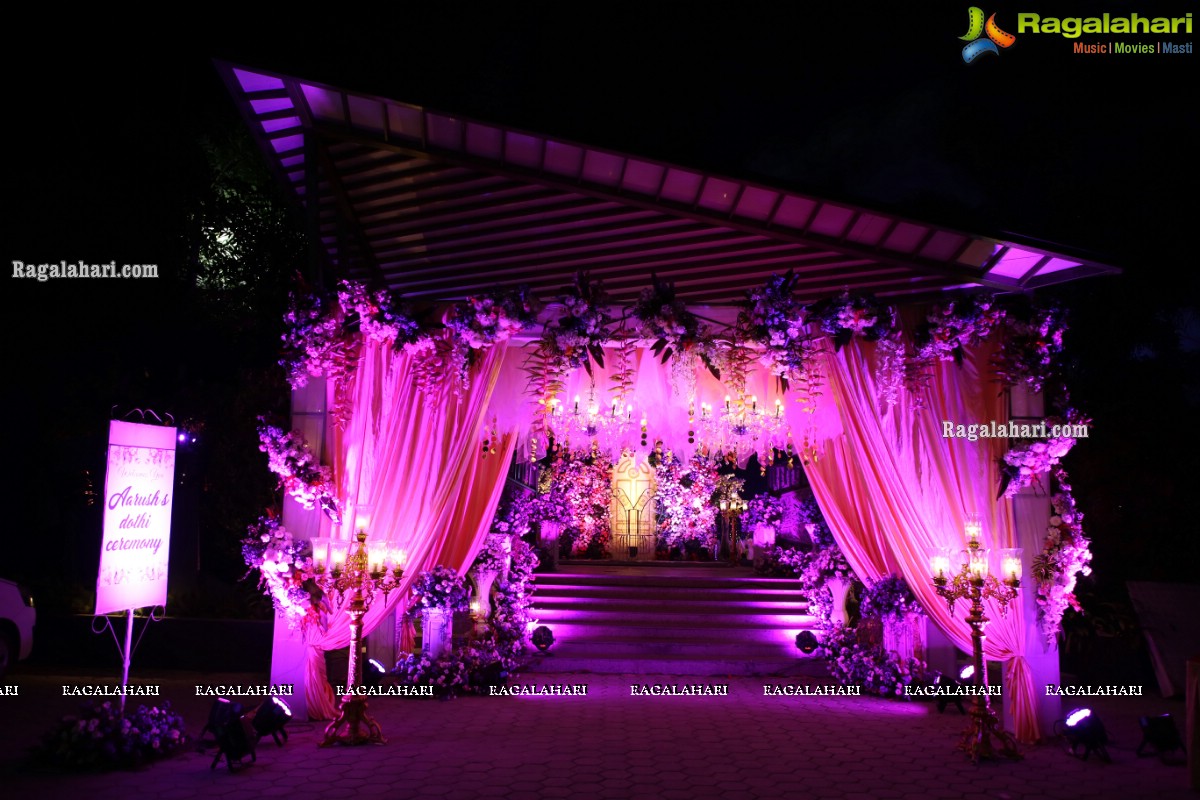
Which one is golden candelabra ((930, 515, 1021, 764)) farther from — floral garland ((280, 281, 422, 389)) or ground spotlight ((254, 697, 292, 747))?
ground spotlight ((254, 697, 292, 747))

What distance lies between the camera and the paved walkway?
5.07m

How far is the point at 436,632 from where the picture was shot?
29.6ft

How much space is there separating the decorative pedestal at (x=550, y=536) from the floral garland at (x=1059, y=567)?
8864 millimetres

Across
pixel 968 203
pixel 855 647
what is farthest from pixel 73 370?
pixel 968 203

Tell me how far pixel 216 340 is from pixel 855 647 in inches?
366

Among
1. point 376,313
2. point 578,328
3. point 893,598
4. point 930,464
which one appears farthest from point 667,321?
point 893,598

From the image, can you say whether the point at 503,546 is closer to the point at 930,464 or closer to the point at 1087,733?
the point at 930,464

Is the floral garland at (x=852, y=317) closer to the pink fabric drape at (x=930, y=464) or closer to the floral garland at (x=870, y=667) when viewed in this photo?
the pink fabric drape at (x=930, y=464)

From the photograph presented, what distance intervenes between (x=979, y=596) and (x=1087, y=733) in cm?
112

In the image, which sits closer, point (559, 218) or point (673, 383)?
point (559, 218)

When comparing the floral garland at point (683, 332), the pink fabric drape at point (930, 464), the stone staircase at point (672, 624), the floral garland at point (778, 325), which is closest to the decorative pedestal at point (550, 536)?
the stone staircase at point (672, 624)

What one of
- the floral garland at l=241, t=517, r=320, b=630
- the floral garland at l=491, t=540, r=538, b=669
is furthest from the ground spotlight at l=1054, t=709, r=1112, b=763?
the floral garland at l=241, t=517, r=320, b=630

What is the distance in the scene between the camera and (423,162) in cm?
687

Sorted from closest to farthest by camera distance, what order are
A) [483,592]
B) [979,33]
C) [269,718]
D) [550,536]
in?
[269,718]
[483,592]
[979,33]
[550,536]
